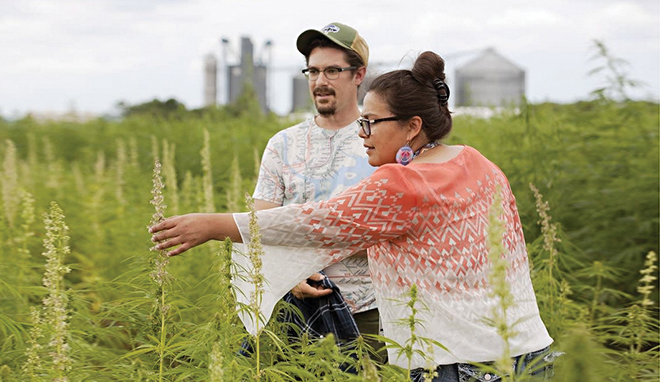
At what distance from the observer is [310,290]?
364 cm

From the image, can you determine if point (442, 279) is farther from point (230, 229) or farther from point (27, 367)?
point (27, 367)

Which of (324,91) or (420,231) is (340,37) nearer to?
(324,91)

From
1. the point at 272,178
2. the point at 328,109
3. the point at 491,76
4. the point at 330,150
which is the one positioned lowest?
the point at 272,178

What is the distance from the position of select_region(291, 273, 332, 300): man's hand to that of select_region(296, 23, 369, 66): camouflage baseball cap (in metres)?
1.07

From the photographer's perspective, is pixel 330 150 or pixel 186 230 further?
pixel 330 150

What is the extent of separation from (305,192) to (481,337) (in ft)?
4.18

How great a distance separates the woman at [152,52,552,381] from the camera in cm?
282

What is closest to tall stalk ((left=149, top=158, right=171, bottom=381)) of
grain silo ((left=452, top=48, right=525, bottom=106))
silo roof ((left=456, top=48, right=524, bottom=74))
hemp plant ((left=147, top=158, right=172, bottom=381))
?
hemp plant ((left=147, top=158, right=172, bottom=381))

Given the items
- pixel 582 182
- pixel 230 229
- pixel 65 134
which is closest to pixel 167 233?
pixel 230 229

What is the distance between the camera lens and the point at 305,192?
388 cm

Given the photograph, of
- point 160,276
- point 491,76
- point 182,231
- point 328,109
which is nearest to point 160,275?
point 160,276

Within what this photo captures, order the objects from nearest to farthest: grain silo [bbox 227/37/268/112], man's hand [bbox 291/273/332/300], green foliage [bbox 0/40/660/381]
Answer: green foliage [bbox 0/40/660/381], man's hand [bbox 291/273/332/300], grain silo [bbox 227/37/268/112]

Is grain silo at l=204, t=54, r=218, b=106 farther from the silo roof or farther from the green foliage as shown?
the green foliage

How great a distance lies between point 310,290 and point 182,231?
987mm
